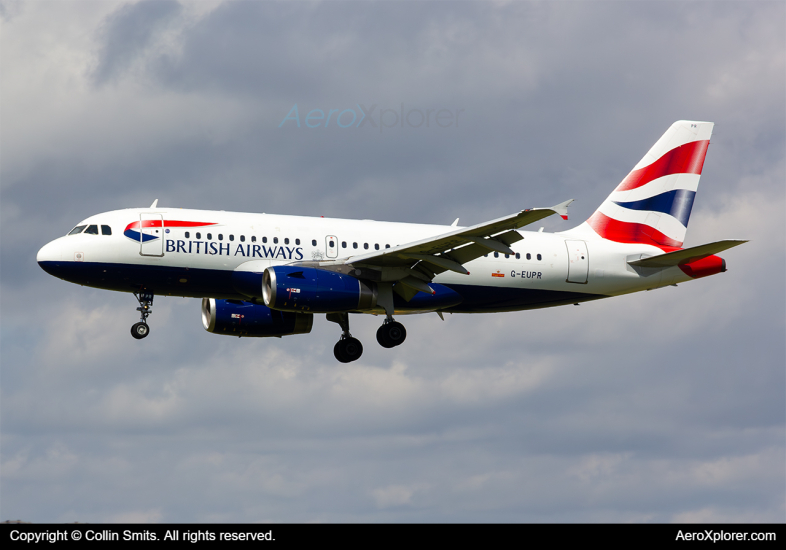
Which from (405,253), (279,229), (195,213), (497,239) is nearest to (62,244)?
(195,213)

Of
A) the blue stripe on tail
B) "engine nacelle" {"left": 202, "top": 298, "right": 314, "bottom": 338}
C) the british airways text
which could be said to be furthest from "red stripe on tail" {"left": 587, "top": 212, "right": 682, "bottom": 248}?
the british airways text

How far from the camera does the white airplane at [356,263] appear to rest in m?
47.5

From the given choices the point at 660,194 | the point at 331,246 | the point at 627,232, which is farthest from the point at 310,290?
the point at 660,194

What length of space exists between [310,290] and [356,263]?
2469 millimetres

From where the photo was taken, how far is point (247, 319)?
2188 inches

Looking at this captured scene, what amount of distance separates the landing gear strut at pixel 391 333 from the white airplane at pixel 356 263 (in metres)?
0.04

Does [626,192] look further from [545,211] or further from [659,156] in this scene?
[545,211]

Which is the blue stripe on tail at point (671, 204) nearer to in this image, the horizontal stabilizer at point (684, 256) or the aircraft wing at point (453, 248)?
the horizontal stabilizer at point (684, 256)

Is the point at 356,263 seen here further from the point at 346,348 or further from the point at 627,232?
the point at 627,232

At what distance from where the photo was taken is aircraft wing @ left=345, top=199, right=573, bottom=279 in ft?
145

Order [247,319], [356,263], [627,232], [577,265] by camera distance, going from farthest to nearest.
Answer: [627,232]
[247,319]
[577,265]
[356,263]

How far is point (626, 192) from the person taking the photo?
57.5 meters

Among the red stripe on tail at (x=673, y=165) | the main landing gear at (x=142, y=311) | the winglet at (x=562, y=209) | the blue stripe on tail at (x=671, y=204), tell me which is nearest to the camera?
the winglet at (x=562, y=209)

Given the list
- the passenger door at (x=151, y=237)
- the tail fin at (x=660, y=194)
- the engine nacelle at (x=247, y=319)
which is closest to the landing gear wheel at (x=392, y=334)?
the engine nacelle at (x=247, y=319)
